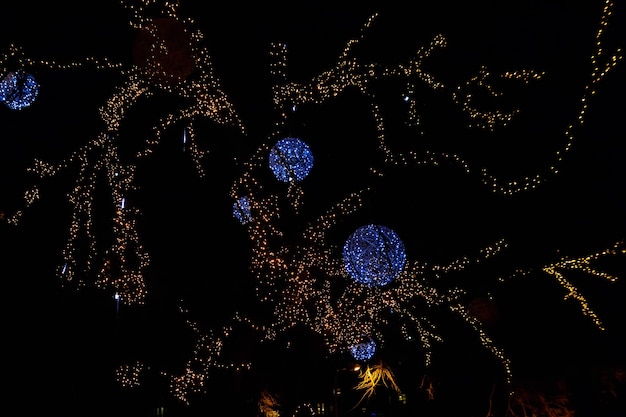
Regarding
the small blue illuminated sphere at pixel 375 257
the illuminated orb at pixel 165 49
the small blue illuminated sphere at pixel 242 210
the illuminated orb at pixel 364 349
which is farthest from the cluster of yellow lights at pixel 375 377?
the illuminated orb at pixel 165 49

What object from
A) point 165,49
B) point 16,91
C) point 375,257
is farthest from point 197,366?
point 165,49

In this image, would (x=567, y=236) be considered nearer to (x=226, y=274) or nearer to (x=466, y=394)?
(x=466, y=394)

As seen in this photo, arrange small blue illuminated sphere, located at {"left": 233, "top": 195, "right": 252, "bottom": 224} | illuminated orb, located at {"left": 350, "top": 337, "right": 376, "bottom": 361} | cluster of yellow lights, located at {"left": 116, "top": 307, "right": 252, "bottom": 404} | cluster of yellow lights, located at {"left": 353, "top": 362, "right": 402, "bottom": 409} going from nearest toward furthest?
1. small blue illuminated sphere, located at {"left": 233, "top": 195, "right": 252, "bottom": 224}
2. cluster of yellow lights, located at {"left": 116, "top": 307, "right": 252, "bottom": 404}
3. illuminated orb, located at {"left": 350, "top": 337, "right": 376, "bottom": 361}
4. cluster of yellow lights, located at {"left": 353, "top": 362, "right": 402, "bottom": 409}

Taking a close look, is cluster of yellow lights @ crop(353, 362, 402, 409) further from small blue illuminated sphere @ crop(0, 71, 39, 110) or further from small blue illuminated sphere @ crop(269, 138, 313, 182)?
small blue illuminated sphere @ crop(0, 71, 39, 110)

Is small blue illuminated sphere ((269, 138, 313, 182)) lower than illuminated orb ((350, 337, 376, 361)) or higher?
higher

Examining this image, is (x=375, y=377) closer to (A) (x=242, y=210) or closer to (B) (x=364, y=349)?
(B) (x=364, y=349)

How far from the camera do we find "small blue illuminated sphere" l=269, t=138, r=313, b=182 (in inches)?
176

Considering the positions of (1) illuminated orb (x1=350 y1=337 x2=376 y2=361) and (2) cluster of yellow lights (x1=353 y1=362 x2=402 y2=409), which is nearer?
(1) illuminated orb (x1=350 y1=337 x2=376 y2=361)

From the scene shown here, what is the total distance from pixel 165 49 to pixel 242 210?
73.4 inches

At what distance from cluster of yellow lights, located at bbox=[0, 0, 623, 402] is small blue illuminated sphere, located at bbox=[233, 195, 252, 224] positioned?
6cm

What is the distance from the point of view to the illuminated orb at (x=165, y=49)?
3910 mm

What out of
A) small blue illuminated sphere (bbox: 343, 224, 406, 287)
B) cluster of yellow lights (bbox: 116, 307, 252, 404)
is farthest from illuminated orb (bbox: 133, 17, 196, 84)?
cluster of yellow lights (bbox: 116, 307, 252, 404)

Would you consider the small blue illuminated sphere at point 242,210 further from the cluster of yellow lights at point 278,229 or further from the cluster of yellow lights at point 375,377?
the cluster of yellow lights at point 375,377

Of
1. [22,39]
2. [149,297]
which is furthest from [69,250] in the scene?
[22,39]
